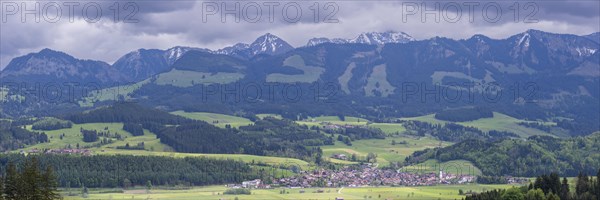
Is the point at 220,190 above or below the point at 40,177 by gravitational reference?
below

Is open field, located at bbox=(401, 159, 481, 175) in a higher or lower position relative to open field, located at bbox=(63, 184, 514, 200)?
higher

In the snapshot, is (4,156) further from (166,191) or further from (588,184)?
(588,184)

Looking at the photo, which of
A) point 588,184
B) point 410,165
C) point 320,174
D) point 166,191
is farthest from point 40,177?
point 410,165

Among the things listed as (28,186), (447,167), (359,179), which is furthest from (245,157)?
(28,186)

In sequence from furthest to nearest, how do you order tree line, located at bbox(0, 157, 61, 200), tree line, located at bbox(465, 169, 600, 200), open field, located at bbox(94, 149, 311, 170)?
1. open field, located at bbox(94, 149, 311, 170)
2. tree line, located at bbox(465, 169, 600, 200)
3. tree line, located at bbox(0, 157, 61, 200)

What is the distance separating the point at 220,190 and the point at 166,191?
390 inches

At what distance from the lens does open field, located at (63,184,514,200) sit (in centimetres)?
12231

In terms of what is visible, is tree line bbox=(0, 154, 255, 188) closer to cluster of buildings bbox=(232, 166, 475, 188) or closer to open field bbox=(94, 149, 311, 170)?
cluster of buildings bbox=(232, 166, 475, 188)

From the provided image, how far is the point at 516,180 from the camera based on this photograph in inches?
5955

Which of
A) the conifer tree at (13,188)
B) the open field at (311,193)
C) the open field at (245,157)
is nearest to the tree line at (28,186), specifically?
the conifer tree at (13,188)

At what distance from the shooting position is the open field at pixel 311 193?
122 m

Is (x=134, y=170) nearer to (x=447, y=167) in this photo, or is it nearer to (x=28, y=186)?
(x=447, y=167)

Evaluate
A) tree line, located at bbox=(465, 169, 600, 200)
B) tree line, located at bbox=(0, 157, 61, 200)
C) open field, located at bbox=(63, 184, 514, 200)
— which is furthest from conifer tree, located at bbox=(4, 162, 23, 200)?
open field, located at bbox=(63, 184, 514, 200)

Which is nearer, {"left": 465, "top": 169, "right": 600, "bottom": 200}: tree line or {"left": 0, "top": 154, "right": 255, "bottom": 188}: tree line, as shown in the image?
{"left": 465, "top": 169, "right": 600, "bottom": 200}: tree line
